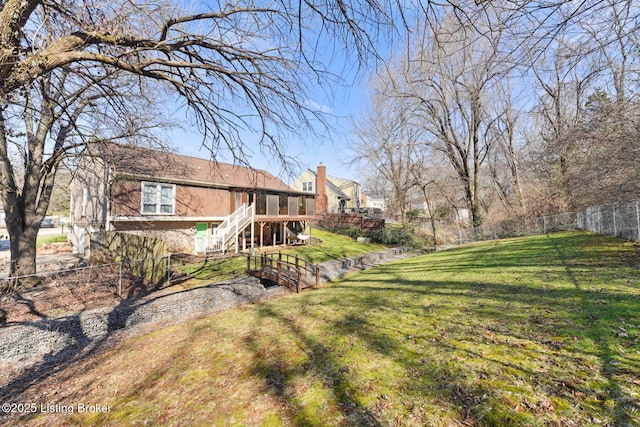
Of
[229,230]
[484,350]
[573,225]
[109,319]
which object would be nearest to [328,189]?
[229,230]

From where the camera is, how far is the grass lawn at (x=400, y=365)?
107 inches

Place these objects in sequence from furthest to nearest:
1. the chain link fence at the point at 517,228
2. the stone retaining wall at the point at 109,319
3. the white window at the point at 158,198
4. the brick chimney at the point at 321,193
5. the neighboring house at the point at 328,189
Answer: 1. the neighboring house at the point at 328,189
2. the brick chimney at the point at 321,193
3. the chain link fence at the point at 517,228
4. the white window at the point at 158,198
5. the stone retaining wall at the point at 109,319

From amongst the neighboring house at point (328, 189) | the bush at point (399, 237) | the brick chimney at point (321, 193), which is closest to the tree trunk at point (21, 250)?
the neighboring house at point (328, 189)

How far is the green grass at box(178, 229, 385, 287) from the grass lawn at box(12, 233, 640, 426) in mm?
4823

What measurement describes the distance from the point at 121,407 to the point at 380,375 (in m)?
3.83

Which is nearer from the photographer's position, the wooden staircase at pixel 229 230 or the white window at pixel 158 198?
the white window at pixel 158 198

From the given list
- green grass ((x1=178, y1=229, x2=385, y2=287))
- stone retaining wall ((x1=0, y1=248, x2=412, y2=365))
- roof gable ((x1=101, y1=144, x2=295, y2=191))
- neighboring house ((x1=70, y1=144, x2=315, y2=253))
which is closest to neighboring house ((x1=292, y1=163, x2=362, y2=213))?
green grass ((x1=178, y1=229, x2=385, y2=287))

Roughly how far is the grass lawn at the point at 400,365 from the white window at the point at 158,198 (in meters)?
10.6

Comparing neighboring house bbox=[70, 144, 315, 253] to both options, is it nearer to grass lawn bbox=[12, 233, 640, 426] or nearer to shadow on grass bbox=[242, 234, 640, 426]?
grass lawn bbox=[12, 233, 640, 426]

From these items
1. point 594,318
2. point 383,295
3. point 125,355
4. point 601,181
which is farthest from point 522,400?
point 601,181

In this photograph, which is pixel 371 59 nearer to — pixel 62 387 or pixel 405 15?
pixel 405 15

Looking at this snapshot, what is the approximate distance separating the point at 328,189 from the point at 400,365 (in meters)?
37.8

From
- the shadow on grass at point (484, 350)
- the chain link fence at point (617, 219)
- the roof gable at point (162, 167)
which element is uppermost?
the roof gable at point (162, 167)

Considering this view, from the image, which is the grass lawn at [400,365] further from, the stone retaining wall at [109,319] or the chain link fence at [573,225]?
the chain link fence at [573,225]
